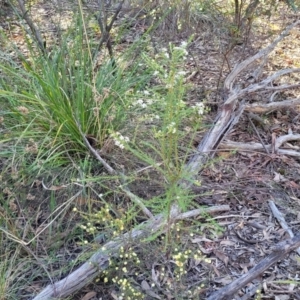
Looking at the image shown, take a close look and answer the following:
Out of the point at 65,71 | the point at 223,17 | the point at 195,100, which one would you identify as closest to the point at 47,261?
the point at 65,71

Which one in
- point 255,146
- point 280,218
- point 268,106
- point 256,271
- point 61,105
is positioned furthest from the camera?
point 268,106

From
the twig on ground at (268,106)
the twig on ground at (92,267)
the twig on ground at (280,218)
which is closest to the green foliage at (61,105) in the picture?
the twig on ground at (92,267)

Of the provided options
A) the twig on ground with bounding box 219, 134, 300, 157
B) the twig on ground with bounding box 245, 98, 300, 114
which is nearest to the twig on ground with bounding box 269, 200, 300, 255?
the twig on ground with bounding box 219, 134, 300, 157

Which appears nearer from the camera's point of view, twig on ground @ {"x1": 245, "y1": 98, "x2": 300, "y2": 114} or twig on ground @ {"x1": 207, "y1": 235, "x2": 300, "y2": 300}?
twig on ground @ {"x1": 207, "y1": 235, "x2": 300, "y2": 300}

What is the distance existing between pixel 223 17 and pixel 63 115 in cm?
207

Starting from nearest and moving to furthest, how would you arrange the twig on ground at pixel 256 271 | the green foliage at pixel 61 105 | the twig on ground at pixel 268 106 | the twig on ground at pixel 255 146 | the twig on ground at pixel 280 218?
1. the twig on ground at pixel 256 271
2. the twig on ground at pixel 280 218
3. the green foliage at pixel 61 105
4. the twig on ground at pixel 255 146
5. the twig on ground at pixel 268 106

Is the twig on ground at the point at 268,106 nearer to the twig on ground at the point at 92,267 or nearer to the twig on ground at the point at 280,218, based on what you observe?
the twig on ground at the point at 280,218

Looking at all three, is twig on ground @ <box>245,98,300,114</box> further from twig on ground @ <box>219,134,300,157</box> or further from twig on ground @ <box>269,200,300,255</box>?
twig on ground @ <box>269,200,300,255</box>

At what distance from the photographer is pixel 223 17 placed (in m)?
4.28

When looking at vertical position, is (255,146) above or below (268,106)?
below

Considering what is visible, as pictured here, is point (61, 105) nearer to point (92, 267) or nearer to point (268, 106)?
point (92, 267)

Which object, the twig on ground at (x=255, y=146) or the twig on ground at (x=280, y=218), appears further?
the twig on ground at (x=255, y=146)

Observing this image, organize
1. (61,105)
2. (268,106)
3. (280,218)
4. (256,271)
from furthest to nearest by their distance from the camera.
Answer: (268,106)
(61,105)
(280,218)
(256,271)

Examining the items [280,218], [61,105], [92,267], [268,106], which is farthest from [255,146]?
[92,267]
